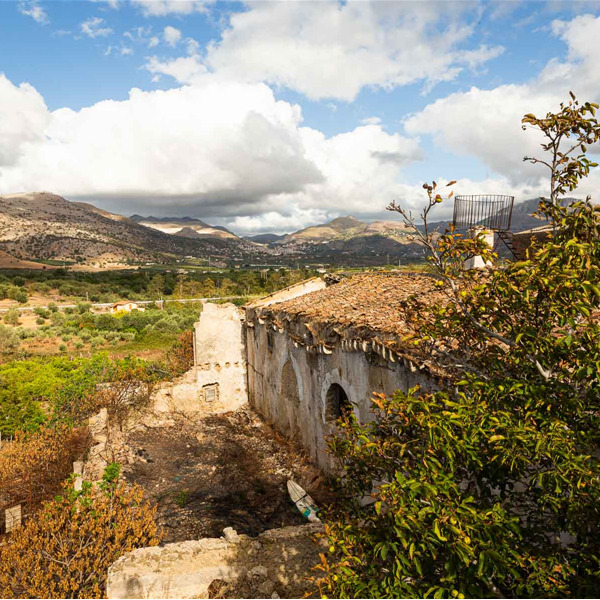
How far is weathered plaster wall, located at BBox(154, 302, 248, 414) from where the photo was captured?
1518cm

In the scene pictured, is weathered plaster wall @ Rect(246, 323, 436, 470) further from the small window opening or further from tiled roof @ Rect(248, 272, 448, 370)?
the small window opening

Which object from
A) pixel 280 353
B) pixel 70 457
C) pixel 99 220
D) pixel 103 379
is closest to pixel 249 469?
pixel 280 353

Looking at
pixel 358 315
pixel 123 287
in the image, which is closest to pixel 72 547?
pixel 358 315

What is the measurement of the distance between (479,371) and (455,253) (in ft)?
3.01

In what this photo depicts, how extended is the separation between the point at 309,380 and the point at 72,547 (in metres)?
5.96

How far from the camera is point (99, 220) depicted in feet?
439

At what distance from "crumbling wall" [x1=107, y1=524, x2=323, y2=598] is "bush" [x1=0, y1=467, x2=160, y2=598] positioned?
1.76 feet

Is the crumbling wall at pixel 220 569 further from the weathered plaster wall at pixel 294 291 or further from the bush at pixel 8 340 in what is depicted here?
the bush at pixel 8 340

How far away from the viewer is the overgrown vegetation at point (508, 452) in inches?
93.0

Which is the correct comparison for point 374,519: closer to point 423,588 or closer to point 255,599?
point 423,588

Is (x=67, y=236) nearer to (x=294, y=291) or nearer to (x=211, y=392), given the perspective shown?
(x=211, y=392)

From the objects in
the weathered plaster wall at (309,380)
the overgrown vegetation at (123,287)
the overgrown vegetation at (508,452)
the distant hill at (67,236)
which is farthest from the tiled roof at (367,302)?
the distant hill at (67,236)

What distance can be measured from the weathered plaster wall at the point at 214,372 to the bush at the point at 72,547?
768cm

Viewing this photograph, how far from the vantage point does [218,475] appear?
10.9 m
